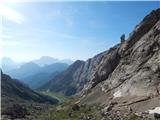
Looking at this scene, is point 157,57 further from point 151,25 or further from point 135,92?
point 151,25

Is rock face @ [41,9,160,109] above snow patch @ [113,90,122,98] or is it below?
above

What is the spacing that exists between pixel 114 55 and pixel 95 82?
17.3 meters

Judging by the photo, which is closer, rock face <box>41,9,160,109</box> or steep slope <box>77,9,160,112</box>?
steep slope <box>77,9,160,112</box>

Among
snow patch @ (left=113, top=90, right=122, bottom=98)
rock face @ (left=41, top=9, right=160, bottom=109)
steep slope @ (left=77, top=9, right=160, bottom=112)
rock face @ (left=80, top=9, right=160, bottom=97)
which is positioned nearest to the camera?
steep slope @ (left=77, top=9, right=160, bottom=112)

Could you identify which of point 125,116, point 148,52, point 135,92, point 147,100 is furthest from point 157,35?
point 125,116

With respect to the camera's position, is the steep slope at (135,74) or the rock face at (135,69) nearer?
the steep slope at (135,74)

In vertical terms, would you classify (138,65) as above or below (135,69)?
above

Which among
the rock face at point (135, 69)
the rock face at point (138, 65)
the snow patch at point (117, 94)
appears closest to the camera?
the rock face at point (135, 69)

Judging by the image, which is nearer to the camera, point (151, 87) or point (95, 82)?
point (151, 87)

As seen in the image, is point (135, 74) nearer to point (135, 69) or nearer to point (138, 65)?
point (135, 69)

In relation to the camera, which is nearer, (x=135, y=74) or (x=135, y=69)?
(x=135, y=74)

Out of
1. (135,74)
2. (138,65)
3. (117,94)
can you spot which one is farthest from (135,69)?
(117,94)

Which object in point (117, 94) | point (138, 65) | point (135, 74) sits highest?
point (138, 65)

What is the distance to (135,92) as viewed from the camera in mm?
98438
